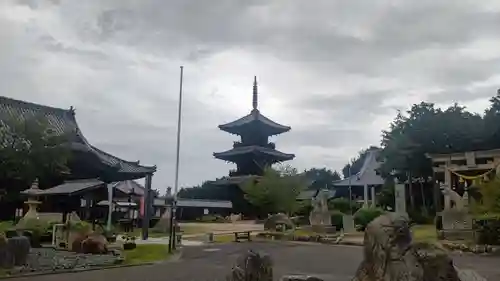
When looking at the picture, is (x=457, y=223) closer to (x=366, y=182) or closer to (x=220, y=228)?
(x=220, y=228)

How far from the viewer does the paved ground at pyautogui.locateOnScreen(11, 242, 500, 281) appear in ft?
36.0

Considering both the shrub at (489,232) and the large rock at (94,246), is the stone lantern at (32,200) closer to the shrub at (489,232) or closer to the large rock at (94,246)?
the large rock at (94,246)

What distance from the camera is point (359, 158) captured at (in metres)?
71.1

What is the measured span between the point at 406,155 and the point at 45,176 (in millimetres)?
24273

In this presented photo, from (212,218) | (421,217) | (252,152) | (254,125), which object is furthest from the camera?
(254,125)

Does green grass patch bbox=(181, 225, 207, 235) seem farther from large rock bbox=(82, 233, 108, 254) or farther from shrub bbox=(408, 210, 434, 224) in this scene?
shrub bbox=(408, 210, 434, 224)

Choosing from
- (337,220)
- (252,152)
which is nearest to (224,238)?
(337,220)

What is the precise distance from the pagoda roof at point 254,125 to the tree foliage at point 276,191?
786cm

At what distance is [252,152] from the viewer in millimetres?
46125

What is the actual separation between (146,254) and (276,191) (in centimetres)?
2306

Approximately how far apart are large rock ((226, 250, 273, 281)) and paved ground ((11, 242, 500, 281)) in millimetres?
4179

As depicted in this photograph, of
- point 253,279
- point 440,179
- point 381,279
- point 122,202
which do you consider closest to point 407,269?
point 381,279

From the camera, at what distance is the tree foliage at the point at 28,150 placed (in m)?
20.8

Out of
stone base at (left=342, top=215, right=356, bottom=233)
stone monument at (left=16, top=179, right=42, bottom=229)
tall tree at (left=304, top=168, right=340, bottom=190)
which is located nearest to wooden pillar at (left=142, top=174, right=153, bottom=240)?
stone monument at (left=16, top=179, right=42, bottom=229)
